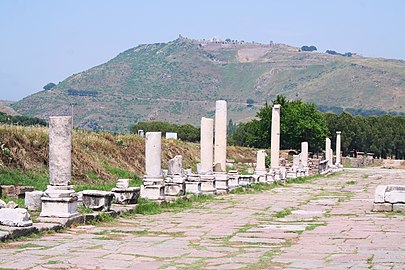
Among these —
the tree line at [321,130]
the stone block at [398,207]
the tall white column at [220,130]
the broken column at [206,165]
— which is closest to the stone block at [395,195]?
the stone block at [398,207]

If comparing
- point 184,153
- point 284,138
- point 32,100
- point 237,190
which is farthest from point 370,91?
point 237,190

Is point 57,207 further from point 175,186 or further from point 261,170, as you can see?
point 261,170

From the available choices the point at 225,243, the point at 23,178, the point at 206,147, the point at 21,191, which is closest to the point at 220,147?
the point at 206,147

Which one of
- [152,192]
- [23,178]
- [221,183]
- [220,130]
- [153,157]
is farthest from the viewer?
[220,130]

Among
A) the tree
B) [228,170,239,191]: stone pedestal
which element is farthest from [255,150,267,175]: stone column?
the tree

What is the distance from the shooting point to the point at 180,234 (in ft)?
38.6

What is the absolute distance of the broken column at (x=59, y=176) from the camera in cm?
1208

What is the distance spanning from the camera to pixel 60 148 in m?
12.9

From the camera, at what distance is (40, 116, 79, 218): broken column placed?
12078 millimetres

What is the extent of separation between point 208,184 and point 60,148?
30.0 ft

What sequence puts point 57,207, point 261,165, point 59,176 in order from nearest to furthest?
point 57,207 → point 59,176 → point 261,165

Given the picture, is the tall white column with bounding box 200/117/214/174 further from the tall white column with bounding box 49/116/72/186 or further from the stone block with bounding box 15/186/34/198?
the tall white column with bounding box 49/116/72/186

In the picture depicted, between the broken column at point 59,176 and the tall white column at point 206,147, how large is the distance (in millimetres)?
9258

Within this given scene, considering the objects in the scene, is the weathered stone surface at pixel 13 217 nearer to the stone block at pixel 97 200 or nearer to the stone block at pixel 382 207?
the stone block at pixel 97 200
